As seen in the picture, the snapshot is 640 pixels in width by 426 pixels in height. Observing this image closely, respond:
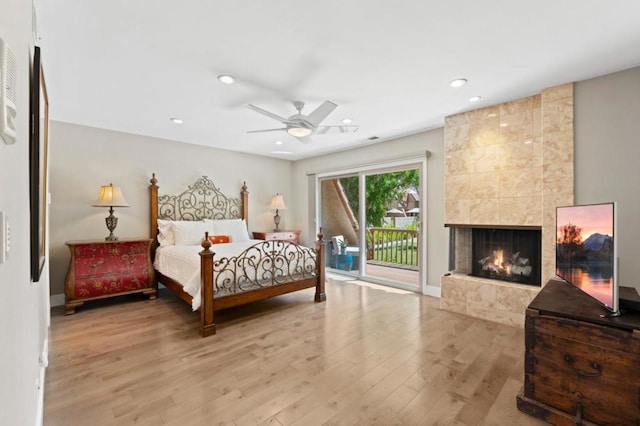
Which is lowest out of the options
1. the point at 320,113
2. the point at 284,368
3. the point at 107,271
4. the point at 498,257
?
the point at 284,368

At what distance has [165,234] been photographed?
466 cm

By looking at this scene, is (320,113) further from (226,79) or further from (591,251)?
(591,251)

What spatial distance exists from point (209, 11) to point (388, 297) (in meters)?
3.97

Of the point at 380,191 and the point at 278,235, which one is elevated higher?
the point at 380,191

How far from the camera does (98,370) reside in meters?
2.37

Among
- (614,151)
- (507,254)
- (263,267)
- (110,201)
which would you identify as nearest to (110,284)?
(110,201)

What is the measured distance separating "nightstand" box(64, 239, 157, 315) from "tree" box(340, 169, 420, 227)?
141 inches

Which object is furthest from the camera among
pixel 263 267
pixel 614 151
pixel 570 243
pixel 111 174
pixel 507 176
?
pixel 111 174

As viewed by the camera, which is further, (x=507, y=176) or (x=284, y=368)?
(x=507, y=176)

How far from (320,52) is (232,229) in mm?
3690

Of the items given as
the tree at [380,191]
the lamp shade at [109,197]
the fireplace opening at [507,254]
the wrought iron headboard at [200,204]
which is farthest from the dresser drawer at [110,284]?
the fireplace opening at [507,254]

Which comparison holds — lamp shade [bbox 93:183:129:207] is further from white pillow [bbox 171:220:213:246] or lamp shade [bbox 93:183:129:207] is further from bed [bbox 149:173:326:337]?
white pillow [bbox 171:220:213:246]

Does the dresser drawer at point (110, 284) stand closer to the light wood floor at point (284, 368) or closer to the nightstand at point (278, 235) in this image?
the light wood floor at point (284, 368)

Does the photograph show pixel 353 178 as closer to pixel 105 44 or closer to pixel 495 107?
pixel 495 107
